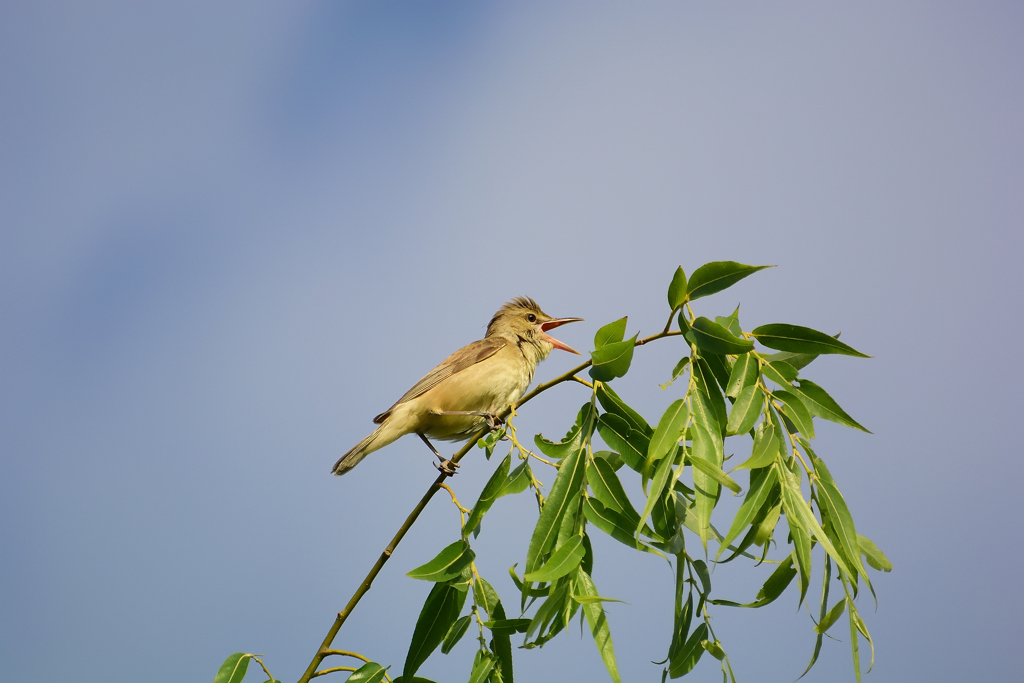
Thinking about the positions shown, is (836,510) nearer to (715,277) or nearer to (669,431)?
(669,431)

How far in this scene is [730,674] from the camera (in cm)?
245

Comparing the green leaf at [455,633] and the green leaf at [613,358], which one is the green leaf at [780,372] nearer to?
the green leaf at [613,358]

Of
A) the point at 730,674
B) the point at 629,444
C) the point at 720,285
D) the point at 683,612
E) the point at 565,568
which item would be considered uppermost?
the point at 720,285

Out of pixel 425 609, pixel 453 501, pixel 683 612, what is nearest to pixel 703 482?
pixel 683 612

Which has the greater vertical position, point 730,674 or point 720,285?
point 720,285

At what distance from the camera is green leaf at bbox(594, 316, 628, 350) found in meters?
2.39

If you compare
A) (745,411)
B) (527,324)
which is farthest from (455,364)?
(745,411)

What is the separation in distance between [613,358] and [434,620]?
1.46m

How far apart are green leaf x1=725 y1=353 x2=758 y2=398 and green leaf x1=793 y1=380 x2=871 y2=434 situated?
0.17 metres

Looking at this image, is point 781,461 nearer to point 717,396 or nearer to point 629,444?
point 717,396

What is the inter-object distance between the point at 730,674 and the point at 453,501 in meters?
1.21

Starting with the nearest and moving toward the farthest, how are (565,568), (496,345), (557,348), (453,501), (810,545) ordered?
(810,545) → (565,568) → (453,501) → (496,345) → (557,348)

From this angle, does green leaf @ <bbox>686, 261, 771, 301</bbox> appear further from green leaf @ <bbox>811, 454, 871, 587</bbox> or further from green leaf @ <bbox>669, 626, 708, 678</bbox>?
green leaf @ <bbox>669, 626, 708, 678</bbox>

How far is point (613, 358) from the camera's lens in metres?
2.38
